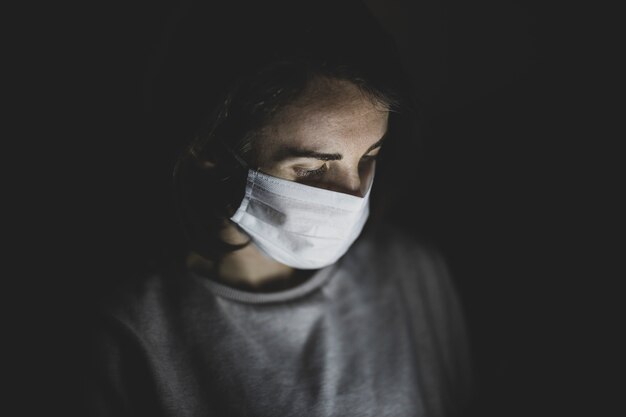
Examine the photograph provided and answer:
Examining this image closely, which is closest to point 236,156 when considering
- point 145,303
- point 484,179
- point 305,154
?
point 305,154

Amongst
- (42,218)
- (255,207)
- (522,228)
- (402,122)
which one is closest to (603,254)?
(522,228)

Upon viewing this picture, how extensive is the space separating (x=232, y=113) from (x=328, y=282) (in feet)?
2.05

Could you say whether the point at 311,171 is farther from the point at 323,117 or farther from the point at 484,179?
the point at 484,179

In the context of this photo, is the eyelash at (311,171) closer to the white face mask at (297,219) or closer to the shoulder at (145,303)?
the white face mask at (297,219)

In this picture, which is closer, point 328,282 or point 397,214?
point 328,282

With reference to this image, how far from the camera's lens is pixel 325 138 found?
30.2 inches

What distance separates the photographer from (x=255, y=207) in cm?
88

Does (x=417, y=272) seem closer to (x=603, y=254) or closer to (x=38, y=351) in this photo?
(x=603, y=254)

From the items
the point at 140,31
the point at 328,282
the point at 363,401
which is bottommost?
the point at 363,401

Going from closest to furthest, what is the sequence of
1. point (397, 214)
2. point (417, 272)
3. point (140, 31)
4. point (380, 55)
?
point (380, 55)
point (140, 31)
point (417, 272)
point (397, 214)

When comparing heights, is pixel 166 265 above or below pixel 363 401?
above


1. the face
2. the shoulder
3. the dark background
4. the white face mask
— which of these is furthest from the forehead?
the shoulder

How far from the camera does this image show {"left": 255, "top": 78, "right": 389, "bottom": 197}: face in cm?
76

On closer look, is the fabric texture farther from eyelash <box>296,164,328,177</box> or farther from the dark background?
eyelash <box>296,164,328,177</box>
